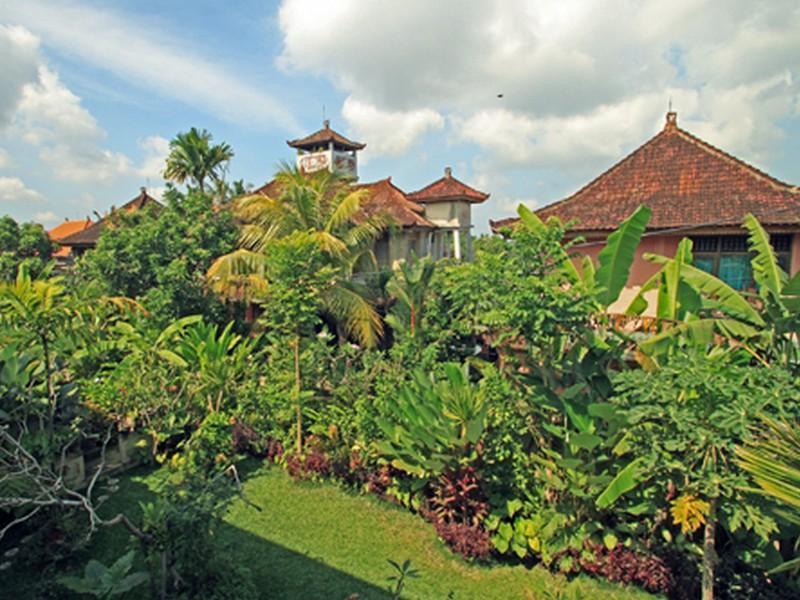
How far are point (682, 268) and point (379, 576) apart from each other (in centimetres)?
539

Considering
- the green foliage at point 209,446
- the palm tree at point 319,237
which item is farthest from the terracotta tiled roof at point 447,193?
the green foliage at point 209,446

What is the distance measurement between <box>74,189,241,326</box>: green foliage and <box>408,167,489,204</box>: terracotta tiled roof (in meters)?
8.02

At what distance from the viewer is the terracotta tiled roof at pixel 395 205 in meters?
16.8

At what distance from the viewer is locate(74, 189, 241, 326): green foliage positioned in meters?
11.7

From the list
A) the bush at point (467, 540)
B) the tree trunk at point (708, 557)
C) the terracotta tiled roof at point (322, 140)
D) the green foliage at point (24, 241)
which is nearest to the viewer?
the tree trunk at point (708, 557)

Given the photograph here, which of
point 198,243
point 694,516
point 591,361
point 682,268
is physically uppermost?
point 198,243

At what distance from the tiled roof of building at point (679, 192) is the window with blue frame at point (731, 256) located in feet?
1.68

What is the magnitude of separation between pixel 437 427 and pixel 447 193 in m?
13.4

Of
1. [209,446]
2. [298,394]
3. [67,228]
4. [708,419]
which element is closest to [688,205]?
[708,419]

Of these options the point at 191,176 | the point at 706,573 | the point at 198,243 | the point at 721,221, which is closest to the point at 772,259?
the point at 721,221

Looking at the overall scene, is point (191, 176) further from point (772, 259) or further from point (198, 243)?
point (772, 259)

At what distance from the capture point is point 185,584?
4.54m

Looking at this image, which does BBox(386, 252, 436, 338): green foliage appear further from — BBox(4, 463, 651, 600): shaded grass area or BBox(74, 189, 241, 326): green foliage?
BBox(74, 189, 241, 326): green foliage

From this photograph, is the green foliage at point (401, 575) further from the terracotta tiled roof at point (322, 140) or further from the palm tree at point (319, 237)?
the terracotta tiled roof at point (322, 140)
